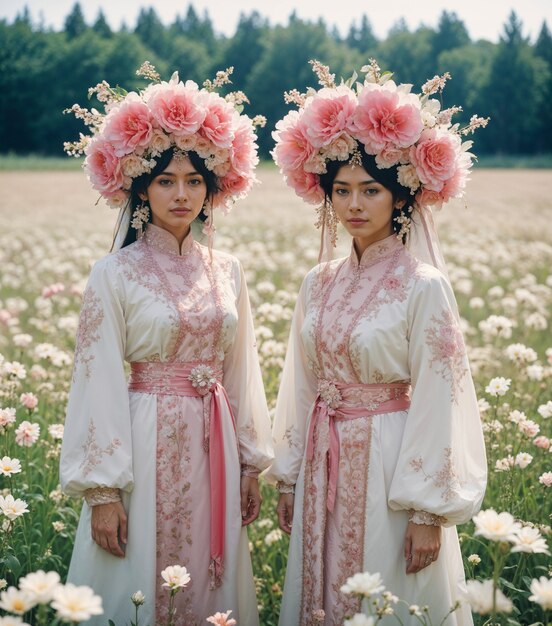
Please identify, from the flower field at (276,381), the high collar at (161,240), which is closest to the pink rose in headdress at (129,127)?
the high collar at (161,240)

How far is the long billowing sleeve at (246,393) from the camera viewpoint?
3.47 m

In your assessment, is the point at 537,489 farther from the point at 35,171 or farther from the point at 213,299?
the point at 35,171

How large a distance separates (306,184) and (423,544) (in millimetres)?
1545

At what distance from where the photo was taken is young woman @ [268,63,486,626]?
115 inches

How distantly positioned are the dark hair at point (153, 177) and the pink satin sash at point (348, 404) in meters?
1.03

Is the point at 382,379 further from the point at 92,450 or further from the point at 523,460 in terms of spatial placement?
the point at 92,450

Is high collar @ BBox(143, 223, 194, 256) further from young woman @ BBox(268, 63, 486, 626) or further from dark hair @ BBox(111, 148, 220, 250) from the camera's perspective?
young woman @ BBox(268, 63, 486, 626)

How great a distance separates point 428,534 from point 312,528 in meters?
0.50

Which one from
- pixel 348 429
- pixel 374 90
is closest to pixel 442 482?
pixel 348 429

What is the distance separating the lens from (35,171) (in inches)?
1226

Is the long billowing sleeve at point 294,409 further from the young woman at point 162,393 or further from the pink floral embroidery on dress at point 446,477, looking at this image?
the pink floral embroidery on dress at point 446,477

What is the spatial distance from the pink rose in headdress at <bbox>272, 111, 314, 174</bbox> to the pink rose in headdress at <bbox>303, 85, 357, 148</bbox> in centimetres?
9

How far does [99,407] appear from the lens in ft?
10.1

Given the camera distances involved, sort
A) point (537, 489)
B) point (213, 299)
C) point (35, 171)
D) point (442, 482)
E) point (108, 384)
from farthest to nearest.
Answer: point (35, 171) → point (537, 489) → point (213, 299) → point (108, 384) → point (442, 482)
